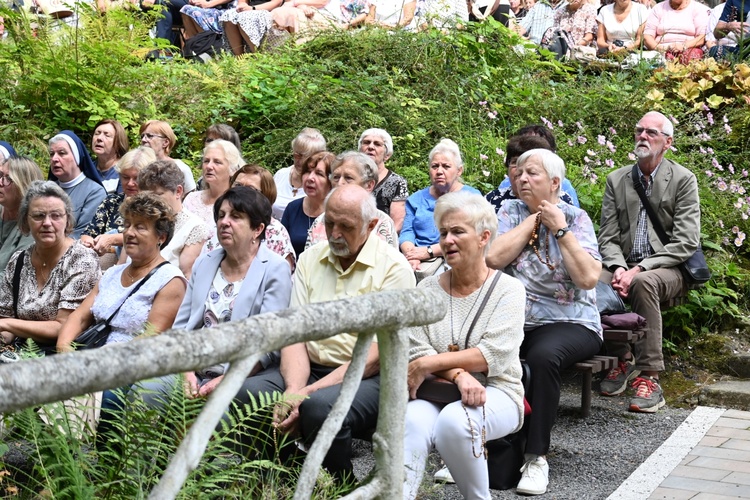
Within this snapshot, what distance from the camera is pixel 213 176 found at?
7.34m

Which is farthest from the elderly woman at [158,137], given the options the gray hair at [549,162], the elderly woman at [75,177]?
the gray hair at [549,162]

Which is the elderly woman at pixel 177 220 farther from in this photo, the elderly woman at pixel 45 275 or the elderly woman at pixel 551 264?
the elderly woman at pixel 551 264

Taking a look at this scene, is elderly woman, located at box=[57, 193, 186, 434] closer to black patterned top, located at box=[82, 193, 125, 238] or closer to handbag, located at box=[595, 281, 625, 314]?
black patterned top, located at box=[82, 193, 125, 238]

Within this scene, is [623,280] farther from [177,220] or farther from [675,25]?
[675,25]

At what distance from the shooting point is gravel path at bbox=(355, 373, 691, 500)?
513 cm

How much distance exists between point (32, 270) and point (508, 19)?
8.90 metres

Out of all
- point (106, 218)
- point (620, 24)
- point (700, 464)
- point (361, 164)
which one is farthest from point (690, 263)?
point (620, 24)

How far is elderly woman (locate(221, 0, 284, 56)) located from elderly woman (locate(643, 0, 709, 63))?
492cm

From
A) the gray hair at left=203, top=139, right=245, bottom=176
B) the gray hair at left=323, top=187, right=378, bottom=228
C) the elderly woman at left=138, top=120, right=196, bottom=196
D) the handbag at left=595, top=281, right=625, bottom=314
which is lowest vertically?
the handbag at left=595, top=281, right=625, bottom=314

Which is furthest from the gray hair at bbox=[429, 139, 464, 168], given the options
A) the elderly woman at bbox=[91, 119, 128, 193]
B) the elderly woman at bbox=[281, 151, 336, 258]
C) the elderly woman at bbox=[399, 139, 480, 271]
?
the elderly woman at bbox=[91, 119, 128, 193]

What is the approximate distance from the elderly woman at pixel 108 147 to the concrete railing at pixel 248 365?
22.6ft

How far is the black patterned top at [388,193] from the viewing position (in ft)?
24.3

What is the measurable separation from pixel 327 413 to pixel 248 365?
3.00 meters

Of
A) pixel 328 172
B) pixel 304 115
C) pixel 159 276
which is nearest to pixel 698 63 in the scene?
pixel 304 115
